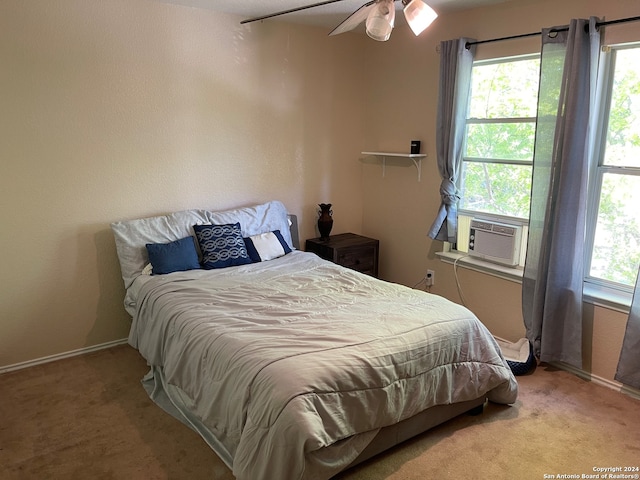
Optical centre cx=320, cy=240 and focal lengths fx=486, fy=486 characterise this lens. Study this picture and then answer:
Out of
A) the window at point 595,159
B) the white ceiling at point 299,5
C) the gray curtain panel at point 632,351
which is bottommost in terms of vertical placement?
the gray curtain panel at point 632,351

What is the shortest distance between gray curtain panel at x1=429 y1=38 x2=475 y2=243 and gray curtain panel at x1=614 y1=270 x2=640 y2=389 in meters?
1.34

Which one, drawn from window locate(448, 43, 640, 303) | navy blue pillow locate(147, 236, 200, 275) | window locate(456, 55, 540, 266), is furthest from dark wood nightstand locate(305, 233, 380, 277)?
navy blue pillow locate(147, 236, 200, 275)

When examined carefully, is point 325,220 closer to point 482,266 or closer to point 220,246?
point 220,246

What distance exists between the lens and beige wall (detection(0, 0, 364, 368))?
3.03 meters

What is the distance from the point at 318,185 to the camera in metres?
4.39

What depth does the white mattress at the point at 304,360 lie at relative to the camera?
1911 millimetres

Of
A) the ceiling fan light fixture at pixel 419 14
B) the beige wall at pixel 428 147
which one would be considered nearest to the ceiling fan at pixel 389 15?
the ceiling fan light fixture at pixel 419 14

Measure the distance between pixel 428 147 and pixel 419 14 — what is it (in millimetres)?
1658

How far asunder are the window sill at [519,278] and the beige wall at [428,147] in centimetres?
4

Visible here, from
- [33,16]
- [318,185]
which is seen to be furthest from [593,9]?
[33,16]

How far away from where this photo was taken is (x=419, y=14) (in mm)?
2424

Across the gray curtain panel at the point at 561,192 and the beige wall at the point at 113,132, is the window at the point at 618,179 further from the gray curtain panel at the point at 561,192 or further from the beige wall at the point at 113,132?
the beige wall at the point at 113,132

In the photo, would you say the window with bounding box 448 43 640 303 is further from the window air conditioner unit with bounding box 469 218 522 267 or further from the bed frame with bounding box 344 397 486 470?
the bed frame with bounding box 344 397 486 470

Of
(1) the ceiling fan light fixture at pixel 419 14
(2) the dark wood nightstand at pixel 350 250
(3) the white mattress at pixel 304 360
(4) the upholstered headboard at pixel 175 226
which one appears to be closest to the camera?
(3) the white mattress at pixel 304 360
